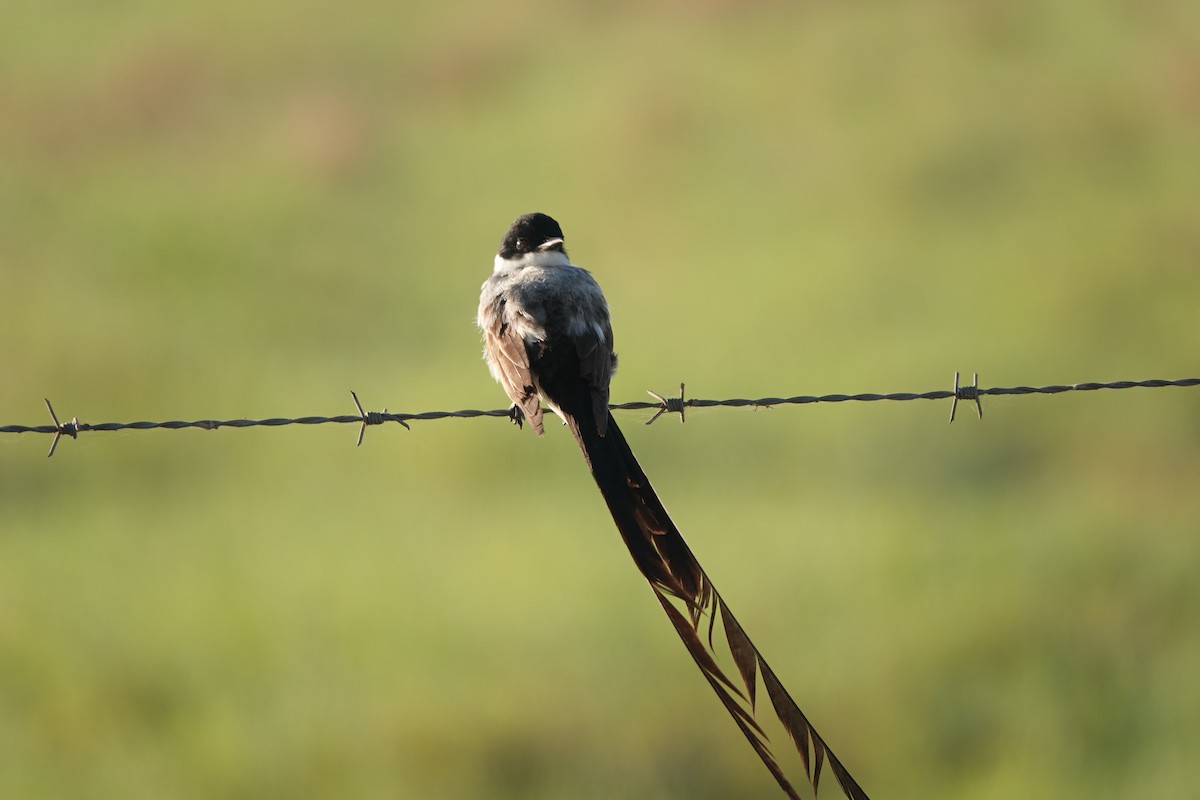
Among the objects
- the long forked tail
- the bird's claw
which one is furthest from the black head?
the long forked tail

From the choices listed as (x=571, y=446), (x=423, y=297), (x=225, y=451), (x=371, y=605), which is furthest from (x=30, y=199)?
(x=371, y=605)

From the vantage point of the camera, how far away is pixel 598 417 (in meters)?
5.19

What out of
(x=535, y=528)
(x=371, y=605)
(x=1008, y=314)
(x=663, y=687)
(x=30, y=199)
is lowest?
(x=663, y=687)

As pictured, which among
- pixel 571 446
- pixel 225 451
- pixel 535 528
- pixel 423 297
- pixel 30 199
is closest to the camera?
pixel 535 528

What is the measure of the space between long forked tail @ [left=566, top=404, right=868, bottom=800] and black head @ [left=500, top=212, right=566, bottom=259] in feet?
5.66

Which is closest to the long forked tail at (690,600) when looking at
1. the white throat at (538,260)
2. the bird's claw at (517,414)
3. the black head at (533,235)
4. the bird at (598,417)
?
the bird at (598,417)

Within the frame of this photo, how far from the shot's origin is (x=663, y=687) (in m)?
8.38

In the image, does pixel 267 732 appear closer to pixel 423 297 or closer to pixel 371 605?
pixel 371 605

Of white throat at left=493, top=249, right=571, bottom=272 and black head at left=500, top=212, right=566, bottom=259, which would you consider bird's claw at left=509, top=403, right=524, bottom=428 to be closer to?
white throat at left=493, top=249, right=571, bottom=272

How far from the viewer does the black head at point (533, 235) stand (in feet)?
21.7

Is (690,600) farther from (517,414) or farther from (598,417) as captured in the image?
(517,414)

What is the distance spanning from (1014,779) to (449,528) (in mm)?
4683

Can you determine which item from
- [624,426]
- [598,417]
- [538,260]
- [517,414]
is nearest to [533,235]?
[538,260]

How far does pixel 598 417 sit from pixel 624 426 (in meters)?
6.95
